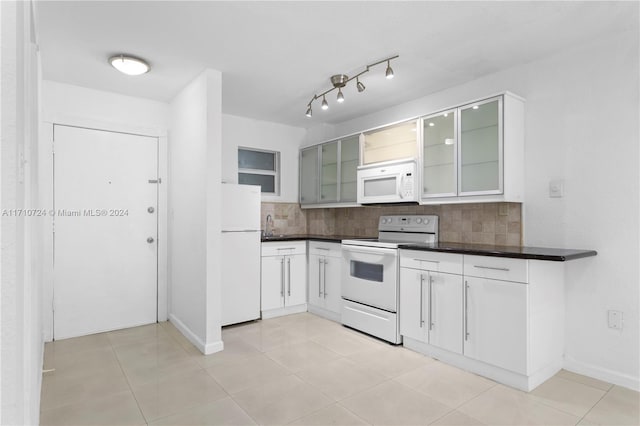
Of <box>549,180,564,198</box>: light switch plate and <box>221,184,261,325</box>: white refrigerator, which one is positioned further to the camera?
<box>221,184,261,325</box>: white refrigerator

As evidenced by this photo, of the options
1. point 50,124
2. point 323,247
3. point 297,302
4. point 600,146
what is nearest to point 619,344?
point 600,146

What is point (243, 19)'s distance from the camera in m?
2.34

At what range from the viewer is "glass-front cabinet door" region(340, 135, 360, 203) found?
4188 millimetres

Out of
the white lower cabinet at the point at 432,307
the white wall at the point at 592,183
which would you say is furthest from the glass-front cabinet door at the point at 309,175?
the white wall at the point at 592,183

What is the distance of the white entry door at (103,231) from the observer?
3.43 meters

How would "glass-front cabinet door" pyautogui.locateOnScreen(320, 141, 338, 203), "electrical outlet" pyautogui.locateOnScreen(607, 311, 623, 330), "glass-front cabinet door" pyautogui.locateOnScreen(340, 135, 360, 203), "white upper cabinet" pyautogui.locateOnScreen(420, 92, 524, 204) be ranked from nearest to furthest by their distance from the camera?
"electrical outlet" pyautogui.locateOnScreen(607, 311, 623, 330), "white upper cabinet" pyautogui.locateOnScreen(420, 92, 524, 204), "glass-front cabinet door" pyautogui.locateOnScreen(340, 135, 360, 203), "glass-front cabinet door" pyautogui.locateOnScreen(320, 141, 338, 203)

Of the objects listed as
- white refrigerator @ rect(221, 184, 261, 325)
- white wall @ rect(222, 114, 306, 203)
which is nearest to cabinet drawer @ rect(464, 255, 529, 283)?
white refrigerator @ rect(221, 184, 261, 325)

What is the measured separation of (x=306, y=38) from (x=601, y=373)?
3.14 metres

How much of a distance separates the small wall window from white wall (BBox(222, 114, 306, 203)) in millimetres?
81

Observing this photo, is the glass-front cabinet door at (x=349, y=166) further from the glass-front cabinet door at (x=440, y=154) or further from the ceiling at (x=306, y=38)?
the glass-front cabinet door at (x=440, y=154)

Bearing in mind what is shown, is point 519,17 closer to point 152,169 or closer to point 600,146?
point 600,146

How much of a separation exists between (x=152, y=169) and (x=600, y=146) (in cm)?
405

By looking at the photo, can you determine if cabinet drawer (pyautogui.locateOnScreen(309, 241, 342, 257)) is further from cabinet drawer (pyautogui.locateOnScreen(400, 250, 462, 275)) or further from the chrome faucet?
cabinet drawer (pyautogui.locateOnScreen(400, 250, 462, 275))

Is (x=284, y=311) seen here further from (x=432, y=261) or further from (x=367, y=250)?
(x=432, y=261)
